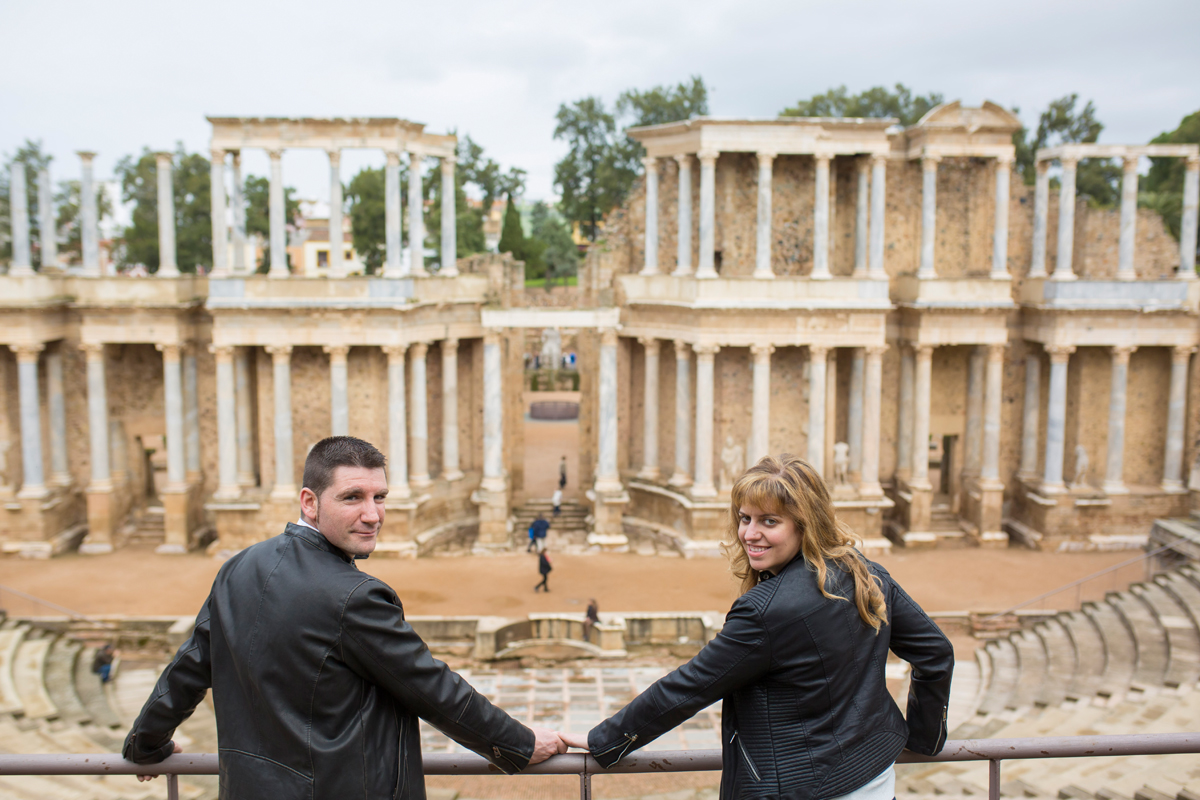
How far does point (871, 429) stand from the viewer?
2842 centimetres

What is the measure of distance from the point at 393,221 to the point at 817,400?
12.2m

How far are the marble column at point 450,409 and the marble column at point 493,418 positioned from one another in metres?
1.25

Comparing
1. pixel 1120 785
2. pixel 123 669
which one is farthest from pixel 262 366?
pixel 1120 785

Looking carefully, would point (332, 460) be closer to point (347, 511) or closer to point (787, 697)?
point (347, 511)

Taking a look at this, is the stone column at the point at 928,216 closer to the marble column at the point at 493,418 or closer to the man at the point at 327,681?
the marble column at the point at 493,418

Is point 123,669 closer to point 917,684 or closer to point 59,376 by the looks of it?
point 59,376

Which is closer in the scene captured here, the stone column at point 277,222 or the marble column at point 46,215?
the stone column at point 277,222

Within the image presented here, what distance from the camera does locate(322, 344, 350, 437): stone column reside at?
27203 mm

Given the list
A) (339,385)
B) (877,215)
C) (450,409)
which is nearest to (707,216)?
(877,215)

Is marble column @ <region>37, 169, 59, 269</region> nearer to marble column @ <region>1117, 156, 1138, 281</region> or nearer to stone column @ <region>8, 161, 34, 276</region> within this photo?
stone column @ <region>8, 161, 34, 276</region>

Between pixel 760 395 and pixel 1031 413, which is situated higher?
pixel 760 395

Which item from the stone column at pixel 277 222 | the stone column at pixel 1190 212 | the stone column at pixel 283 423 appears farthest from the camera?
the stone column at pixel 1190 212

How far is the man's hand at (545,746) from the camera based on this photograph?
483cm

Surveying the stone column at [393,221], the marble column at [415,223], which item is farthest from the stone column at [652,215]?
the stone column at [393,221]
